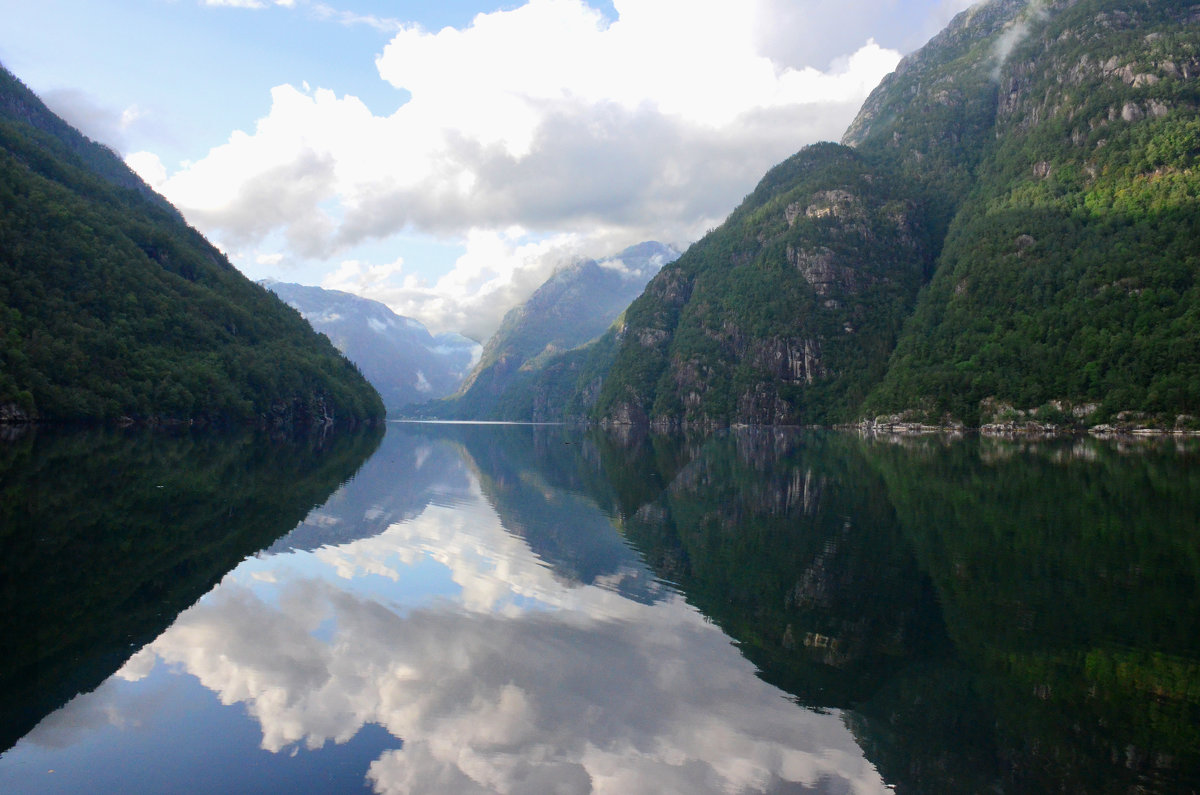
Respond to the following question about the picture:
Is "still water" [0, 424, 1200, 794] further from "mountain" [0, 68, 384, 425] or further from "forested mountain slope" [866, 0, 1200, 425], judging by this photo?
"forested mountain slope" [866, 0, 1200, 425]

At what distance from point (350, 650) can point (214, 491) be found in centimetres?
2733

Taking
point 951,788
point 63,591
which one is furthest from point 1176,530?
point 63,591

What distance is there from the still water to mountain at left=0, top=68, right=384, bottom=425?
247 ft

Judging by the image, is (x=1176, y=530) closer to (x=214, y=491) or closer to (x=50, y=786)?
(x=50, y=786)

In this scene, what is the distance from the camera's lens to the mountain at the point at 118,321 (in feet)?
303

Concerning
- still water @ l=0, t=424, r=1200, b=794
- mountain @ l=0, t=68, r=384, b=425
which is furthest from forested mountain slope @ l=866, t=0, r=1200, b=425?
mountain @ l=0, t=68, r=384, b=425

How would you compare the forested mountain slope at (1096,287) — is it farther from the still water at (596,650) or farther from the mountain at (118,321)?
the mountain at (118,321)

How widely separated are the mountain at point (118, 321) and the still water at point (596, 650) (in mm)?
75283

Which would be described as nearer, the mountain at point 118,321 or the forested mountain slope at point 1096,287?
the mountain at point 118,321

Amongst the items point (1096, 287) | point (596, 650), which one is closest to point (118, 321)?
point (596, 650)

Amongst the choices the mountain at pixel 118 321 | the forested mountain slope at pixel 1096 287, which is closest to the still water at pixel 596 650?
the mountain at pixel 118 321

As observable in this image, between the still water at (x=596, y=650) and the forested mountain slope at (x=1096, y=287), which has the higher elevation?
the forested mountain slope at (x=1096, y=287)

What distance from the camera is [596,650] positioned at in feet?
53.1

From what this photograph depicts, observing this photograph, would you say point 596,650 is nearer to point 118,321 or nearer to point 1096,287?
point 118,321
